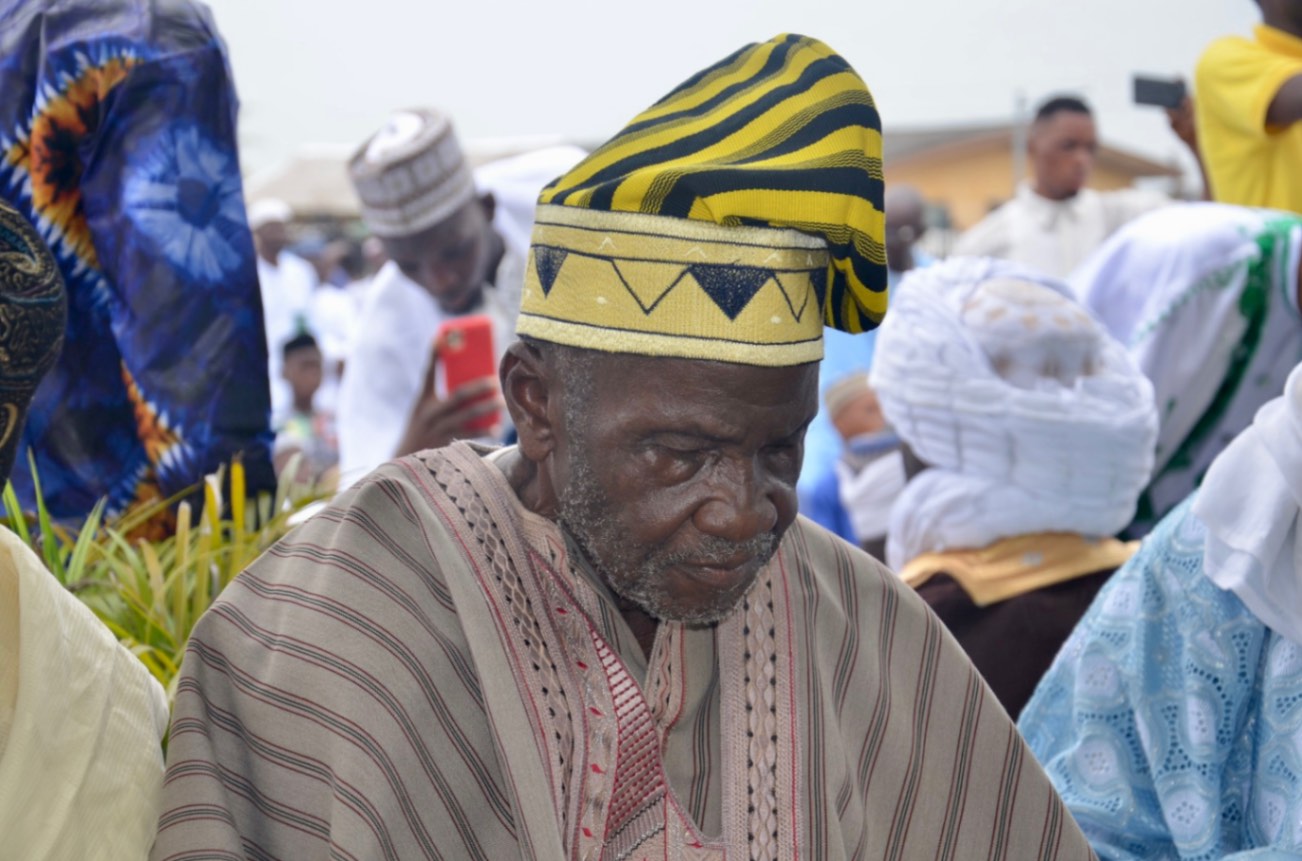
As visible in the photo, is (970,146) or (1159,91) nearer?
(1159,91)

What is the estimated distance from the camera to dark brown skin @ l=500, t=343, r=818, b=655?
2166 millimetres

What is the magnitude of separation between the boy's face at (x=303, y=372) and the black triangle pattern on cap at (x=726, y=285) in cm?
973

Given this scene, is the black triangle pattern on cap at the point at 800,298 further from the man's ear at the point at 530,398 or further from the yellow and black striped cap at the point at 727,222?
the man's ear at the point at 530,398

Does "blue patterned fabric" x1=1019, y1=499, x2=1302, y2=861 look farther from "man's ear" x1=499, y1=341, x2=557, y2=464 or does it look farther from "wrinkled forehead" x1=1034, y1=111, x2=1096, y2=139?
"wrinkled forehead" x1=1034, y1=111, x2=1096, y2=139

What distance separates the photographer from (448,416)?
458 centimetres

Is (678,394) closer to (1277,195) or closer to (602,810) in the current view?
(602,810)

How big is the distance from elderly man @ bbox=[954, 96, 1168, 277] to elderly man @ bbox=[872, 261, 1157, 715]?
5954 millimetres

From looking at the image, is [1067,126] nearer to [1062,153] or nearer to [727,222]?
[1062,153]

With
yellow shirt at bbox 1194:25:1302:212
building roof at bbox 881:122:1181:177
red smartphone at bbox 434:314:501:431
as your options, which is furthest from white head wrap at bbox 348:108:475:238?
building roof at bbox 881:122:1181:177

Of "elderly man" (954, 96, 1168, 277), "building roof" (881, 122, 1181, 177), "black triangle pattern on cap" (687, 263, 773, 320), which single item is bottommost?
"building roof" (881, 122, 1181, 177)

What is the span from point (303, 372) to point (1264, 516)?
31.2 ft

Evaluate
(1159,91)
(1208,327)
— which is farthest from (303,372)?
(1208,327)

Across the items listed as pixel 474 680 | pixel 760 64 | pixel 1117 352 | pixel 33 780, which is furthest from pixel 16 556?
pixel 1117 352

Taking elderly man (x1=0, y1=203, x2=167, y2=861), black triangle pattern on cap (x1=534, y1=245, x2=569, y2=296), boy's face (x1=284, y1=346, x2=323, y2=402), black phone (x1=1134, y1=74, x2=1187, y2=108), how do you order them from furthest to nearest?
boy's face (x1=284, y1=346, x2=323, y2=402)
black phone (x1=1134, y1=74, x2=1187, y2=108)
black triangle pattern on cap (x1=534, y1=245, x2=569, y2=296)
elderly man (x1=0, y1=203, x2=167, y2=861)
